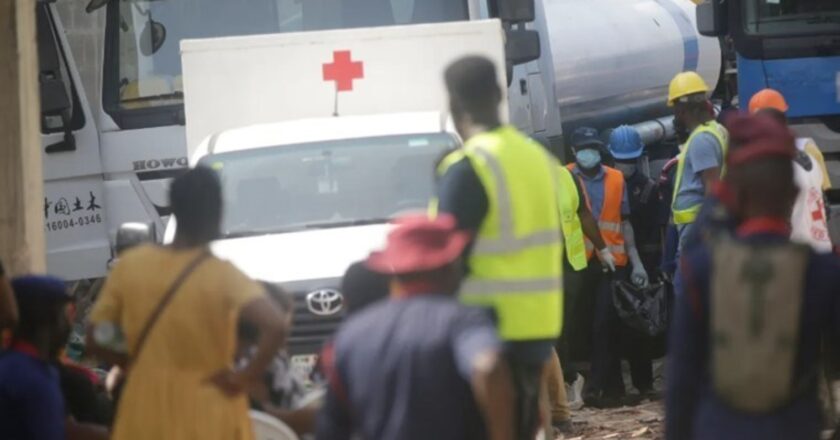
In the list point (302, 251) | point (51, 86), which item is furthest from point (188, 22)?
point (302, 251)

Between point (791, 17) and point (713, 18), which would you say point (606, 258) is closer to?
point (713, 18)

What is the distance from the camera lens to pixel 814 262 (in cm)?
573

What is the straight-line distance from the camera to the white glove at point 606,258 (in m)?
13.8

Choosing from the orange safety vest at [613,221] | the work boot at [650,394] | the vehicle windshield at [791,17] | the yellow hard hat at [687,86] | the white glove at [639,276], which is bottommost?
the work boot at [650,394]

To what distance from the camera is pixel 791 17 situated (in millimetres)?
14273

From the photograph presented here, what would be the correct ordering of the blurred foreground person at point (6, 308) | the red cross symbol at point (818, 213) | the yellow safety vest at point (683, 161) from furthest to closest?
the yellow safety vest at point (683, 161), the red cross symbol at point (818, 213), the blurred foreground person at point (6, 308)

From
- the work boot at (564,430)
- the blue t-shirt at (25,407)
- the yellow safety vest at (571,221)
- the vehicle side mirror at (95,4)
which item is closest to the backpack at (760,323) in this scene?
the blue t-shirt at (25,407)

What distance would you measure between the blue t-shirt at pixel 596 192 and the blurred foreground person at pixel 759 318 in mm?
8216

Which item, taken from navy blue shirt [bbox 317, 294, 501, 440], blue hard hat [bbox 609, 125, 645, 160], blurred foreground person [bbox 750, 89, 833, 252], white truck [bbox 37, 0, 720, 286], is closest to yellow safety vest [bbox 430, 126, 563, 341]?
navy blue shirt [bbox 317, 294, 501, 440]

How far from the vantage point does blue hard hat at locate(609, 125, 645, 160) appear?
15.2 m

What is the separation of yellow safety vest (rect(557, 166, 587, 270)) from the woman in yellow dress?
7386mm

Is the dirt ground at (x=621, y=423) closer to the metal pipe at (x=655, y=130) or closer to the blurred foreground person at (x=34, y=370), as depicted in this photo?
the metal pipe at (x=655, y=130)

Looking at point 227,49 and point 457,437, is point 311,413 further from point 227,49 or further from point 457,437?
point 227,49

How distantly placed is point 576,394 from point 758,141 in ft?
26.4
